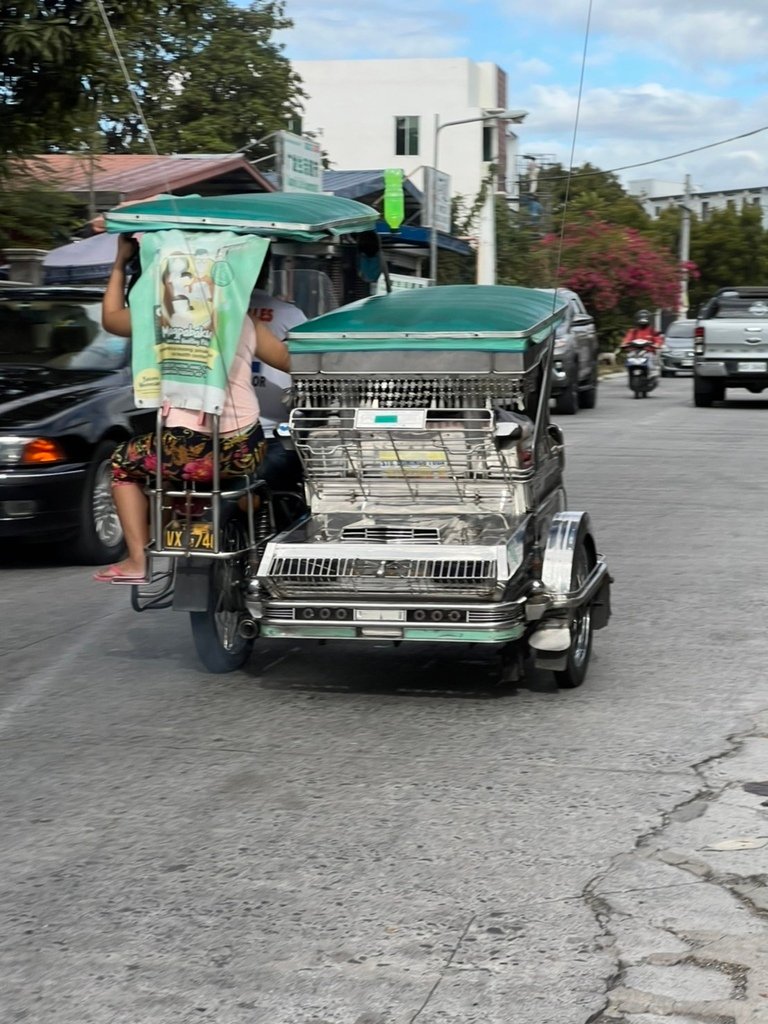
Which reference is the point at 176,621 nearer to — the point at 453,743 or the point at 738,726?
the point at 453,743

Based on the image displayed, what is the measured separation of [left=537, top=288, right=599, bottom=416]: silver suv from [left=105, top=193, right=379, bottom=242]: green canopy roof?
50.8 feet

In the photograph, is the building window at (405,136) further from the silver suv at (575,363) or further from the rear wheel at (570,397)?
the rear wheel at (570,397)

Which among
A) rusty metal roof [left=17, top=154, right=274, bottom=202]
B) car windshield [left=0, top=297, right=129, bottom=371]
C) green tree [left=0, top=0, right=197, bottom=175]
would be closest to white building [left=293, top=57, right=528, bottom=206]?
rusty metal roof [left=17, top=154, right=274, bottom=202]

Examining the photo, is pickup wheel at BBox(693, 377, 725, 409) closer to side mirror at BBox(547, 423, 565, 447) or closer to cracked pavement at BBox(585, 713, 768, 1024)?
side mirror at BBox(547, 423, 565, 447)

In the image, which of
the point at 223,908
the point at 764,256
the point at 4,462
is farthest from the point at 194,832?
the point at 764,256

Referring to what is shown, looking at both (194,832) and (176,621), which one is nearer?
(194,832)

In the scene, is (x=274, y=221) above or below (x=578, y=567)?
above

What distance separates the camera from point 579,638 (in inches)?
278

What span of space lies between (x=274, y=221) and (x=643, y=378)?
901 inches

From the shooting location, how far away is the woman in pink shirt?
6.77 metres

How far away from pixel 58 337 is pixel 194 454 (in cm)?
471

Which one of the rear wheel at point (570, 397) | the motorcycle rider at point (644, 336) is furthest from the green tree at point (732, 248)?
the rear wheel at point (570, 397)

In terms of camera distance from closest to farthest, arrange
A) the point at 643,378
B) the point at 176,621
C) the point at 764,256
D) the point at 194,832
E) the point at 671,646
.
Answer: the point at 194,832
the point at 671,646
the point at 176,621
the point at 643,378
the point at 764,256

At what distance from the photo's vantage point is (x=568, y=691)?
23.0 ft
